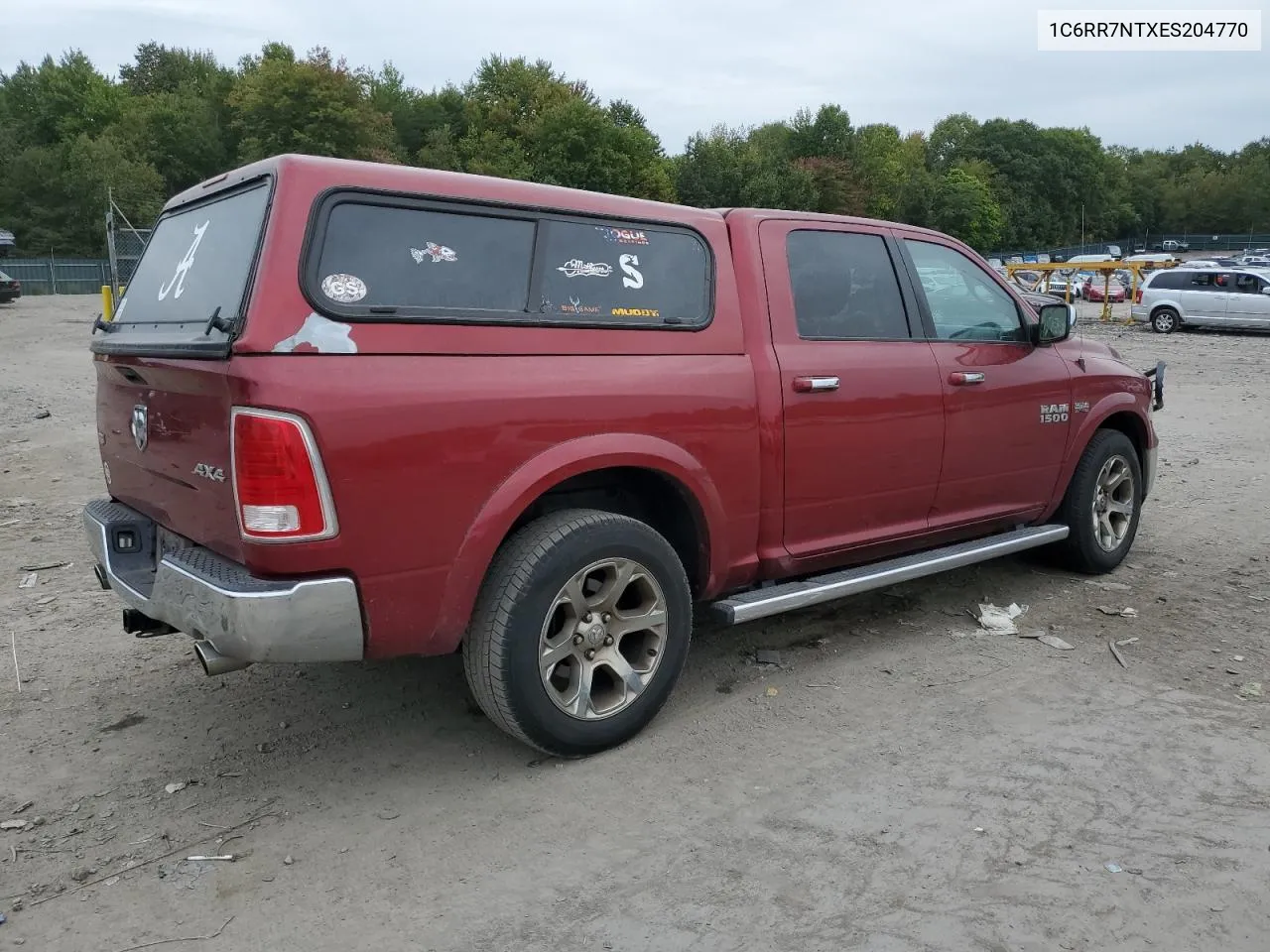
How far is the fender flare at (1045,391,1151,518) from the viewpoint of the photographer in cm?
527

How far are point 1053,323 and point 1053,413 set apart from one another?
46 centimetres

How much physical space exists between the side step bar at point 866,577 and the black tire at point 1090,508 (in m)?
0.26

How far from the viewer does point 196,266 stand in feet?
11.3

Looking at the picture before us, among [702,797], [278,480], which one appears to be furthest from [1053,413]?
[278,480]

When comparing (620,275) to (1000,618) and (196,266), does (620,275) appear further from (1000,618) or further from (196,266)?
(1000,618)

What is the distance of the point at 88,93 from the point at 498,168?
28.8 m

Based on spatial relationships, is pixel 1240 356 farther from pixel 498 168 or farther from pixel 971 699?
pixel 498 168

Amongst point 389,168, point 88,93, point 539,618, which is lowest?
point 539,618

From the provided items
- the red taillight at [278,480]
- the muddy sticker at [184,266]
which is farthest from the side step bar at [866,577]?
the muddy sticker at [184,266]

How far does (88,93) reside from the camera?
207 ft

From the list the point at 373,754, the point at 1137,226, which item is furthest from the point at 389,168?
the point at 1137,226

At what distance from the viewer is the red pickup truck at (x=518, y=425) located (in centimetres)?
285

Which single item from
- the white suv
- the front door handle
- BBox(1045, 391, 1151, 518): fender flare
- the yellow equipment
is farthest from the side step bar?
the white suv

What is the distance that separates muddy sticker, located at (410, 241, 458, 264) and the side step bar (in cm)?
165
